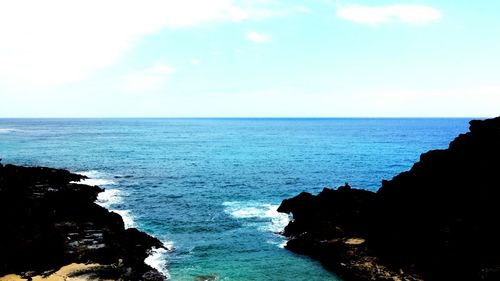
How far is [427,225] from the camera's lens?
39.0 m

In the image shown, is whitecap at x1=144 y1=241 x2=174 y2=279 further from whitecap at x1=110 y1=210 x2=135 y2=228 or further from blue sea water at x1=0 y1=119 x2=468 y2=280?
whitecap at x1=110 y1=210 x2=135 y2=228

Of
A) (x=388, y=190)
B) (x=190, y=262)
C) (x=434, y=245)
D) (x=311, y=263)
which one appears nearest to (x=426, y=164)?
(x=388, y=190)

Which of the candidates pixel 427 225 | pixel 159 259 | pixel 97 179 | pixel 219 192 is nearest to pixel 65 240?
pixel 159 259

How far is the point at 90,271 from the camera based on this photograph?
34219 mm

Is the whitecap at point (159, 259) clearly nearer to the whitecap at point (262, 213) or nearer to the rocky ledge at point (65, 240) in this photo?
the rocky ledge at point (65, 240)

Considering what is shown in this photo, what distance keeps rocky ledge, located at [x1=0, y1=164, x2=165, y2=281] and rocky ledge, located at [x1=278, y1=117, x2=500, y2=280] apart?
55.9 ft

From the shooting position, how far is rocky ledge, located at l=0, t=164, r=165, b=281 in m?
34.9

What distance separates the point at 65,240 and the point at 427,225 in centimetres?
3339

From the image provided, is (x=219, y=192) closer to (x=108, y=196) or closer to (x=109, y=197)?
(x=109, y=197)

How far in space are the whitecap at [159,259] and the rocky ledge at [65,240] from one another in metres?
0.65

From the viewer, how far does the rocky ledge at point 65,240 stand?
34.9 metres

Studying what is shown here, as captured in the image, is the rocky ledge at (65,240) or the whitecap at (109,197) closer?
the rocky ledge at (65,240)

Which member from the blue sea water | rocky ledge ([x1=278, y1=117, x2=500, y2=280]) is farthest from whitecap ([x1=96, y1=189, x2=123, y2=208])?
rocky ledge ([x1=278, y1=117, x2=500, y2=280])

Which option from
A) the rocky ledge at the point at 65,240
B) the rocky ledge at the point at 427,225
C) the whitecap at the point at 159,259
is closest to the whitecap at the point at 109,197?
the rocky ledge at the point at 65,240
